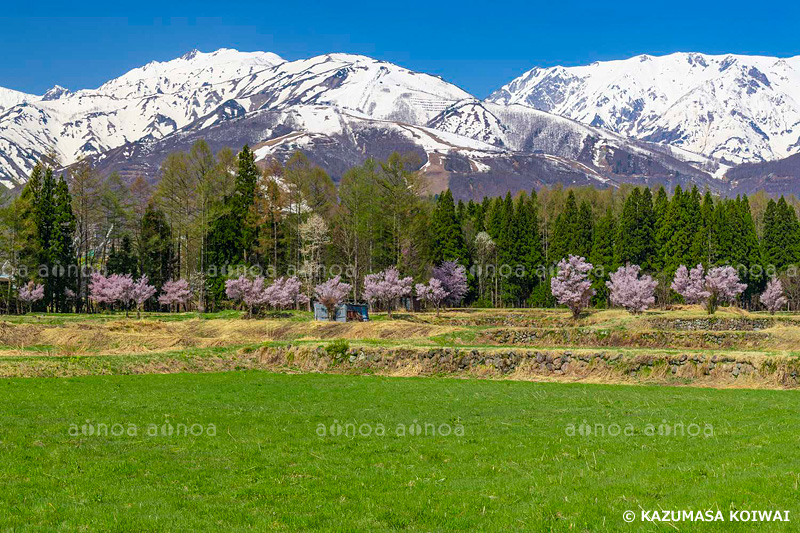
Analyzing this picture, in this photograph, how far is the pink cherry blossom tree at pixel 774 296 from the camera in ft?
253

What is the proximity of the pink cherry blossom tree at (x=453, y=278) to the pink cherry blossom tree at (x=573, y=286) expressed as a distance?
1526 cm

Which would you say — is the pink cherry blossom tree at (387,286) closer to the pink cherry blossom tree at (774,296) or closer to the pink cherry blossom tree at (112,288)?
the pink cherry blossom tree at (112,288)

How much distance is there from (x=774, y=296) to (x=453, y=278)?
35.5m

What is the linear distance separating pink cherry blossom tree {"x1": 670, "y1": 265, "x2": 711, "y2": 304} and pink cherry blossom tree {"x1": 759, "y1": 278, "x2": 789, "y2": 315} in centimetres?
802

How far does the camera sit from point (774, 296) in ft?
256

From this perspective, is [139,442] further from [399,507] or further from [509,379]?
[509,379]

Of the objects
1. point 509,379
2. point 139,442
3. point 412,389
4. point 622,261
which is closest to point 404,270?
point 622,261

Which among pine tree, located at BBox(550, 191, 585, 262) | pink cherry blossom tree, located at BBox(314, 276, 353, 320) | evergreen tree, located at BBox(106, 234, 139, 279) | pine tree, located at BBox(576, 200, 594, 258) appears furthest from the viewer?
pine tree, located at BBox(550, 191, 585, 262)

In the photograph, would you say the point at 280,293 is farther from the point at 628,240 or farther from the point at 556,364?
the point at 628,240

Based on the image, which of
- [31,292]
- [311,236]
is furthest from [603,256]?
[31,292]

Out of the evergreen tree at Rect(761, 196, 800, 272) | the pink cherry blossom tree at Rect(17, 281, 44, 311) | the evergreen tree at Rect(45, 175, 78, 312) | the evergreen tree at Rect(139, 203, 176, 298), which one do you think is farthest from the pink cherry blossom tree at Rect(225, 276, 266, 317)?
the evergreen tree at Rect(761, 196, 800, 272)

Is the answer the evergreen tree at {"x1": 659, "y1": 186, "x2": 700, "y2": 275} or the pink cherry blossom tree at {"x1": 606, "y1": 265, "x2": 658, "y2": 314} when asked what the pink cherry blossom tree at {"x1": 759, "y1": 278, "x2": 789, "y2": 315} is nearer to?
the evergreen tree at {"x1": 659, "y1": 186, "x2": 700, "y2": 275}

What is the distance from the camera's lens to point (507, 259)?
92.4m

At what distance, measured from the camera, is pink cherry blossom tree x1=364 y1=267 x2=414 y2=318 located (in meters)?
69.0
